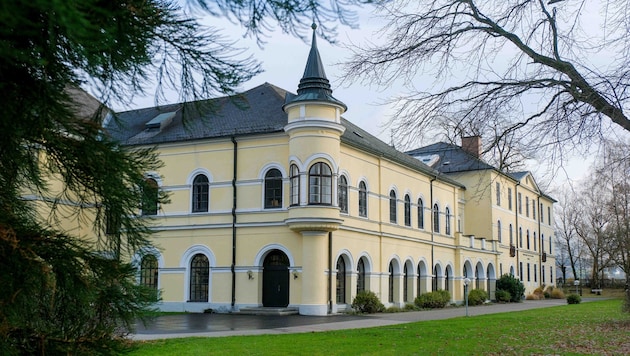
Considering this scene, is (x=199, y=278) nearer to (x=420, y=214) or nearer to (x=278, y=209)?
(x=278, y=209)

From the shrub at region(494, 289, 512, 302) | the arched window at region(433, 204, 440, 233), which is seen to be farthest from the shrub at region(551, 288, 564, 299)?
the arched window at region(433, 204, 440, 233)

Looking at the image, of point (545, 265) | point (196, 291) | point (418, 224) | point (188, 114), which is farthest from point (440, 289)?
point (188, 114)

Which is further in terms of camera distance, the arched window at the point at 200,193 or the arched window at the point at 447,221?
the arched window at the point at 447,221

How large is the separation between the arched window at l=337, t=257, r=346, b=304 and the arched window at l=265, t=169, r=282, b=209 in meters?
4.00

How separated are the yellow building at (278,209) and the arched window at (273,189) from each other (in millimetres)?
55

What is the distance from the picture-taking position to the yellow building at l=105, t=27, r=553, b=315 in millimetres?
28969

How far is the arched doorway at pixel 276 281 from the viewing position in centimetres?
2977

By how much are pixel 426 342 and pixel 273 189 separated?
48.8ft

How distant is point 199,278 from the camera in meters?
31.3

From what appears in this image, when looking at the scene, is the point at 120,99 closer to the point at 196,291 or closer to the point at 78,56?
the point at 78,56

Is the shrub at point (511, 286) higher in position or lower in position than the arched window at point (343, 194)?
lower

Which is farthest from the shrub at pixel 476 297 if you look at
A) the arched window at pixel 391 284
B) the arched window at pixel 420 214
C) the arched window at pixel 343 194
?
the arched window at pixel 343 194

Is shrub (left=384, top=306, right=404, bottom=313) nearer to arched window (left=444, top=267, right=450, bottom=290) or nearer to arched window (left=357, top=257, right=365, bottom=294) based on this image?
arched window (left=357, top=257, right=365, bottom=294)

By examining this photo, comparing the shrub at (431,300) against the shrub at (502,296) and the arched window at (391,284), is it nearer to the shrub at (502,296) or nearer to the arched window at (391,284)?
the arched window at (391,284)
